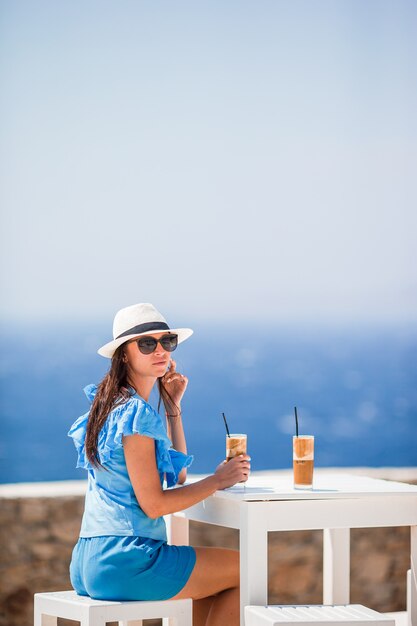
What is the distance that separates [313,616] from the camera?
8.86 feet

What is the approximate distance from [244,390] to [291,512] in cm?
959

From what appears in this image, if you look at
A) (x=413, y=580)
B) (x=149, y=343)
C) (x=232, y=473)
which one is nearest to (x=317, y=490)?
(x=232, y=473)

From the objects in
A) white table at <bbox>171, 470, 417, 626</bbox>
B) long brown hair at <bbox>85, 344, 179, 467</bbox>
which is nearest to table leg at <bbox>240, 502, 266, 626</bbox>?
white table at <bbox>171, 470, 417, 626</bbox>

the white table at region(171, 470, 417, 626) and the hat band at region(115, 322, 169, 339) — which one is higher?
the hat band at region(115, 322, 169, 339)

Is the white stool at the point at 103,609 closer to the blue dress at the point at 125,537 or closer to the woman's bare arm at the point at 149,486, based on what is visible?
the blue dress at the point at 125,537

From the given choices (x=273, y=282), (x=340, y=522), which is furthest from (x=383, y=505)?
(x=273, y=282)

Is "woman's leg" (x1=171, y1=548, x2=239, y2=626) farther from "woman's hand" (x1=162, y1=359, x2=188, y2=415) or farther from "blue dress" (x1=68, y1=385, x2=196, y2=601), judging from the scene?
"woman's hand" (x1=162, y1=359, x2=188, y2=415)

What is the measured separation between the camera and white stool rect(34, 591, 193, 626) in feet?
9.16

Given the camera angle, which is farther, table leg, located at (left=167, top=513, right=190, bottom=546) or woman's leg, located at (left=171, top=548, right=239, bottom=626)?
table leg, located at (left=167, top=513, right=190, bottom=546)

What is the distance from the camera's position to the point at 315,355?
40.3ft

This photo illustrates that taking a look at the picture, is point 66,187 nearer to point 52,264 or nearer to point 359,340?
point 52,264

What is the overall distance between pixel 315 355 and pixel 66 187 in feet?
13.1

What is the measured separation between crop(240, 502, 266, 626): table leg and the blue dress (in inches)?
6.4

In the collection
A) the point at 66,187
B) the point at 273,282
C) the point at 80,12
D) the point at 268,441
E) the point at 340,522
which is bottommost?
the point at 268,441
